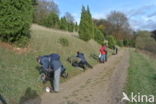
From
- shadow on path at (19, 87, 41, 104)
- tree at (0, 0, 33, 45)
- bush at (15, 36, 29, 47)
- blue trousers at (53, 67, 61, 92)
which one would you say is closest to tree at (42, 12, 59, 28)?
bush at (15, 36, 29, 47)

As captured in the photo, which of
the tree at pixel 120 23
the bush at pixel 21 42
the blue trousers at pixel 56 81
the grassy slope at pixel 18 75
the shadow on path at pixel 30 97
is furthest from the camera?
the tree at pixel 120 23

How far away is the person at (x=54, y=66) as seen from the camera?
13.4m

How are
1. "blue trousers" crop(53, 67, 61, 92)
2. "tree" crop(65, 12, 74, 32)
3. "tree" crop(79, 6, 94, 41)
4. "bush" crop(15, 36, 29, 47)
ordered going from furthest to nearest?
"tree" crop(65, 12, 74, 32) → "tree" crop(79, 6, 94, 41) → "bush" crop(15, 36, 29, 47) → "blue trousers" crop(53, 67, 61, 92)

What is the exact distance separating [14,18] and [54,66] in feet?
19.1

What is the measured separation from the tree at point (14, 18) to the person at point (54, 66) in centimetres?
460

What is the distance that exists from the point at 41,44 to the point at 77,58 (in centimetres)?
328

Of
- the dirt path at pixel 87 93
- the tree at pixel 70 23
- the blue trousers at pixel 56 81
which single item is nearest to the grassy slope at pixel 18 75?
the blue trousers at pixel 56 81

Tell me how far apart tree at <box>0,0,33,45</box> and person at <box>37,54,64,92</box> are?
460 centimetres

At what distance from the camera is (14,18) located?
59.5 feet

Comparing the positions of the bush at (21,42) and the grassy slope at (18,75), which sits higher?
the bush at (21,42)

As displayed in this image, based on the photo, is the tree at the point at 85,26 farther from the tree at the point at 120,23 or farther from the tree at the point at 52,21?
the tree at the point at 120,23

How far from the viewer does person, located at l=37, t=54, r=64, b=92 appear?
13367mm

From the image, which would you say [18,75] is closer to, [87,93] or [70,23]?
[87,93]

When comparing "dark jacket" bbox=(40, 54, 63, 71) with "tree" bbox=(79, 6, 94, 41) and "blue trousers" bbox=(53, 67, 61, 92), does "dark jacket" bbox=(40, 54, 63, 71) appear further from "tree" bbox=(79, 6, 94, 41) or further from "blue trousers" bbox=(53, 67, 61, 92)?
"tree" bbox=(79, 6, 94, 41)
